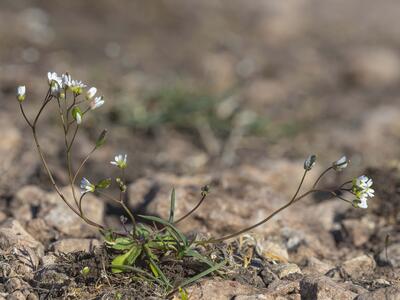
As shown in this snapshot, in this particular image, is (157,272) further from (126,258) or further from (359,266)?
(359,266)

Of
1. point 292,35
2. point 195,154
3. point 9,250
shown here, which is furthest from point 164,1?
point 9,250

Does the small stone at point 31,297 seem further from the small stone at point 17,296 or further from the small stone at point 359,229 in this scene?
the small stone at point 359,229

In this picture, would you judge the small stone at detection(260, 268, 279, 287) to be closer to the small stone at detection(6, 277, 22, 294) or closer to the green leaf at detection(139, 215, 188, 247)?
the green leaf at detection(139, 215, 188, 247)

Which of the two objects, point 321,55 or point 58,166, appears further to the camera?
point 321,55

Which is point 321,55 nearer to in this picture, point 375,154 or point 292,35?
point 292,35

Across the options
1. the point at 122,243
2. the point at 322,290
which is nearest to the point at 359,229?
the point at 322,290

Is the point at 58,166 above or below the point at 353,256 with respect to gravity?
above
